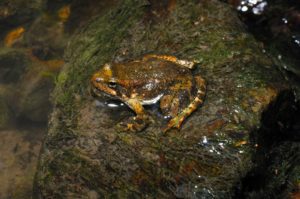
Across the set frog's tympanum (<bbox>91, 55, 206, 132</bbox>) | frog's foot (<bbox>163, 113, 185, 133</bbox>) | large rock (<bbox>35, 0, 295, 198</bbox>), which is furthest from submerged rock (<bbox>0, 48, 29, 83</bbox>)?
frog's foot (<bbox>163, 113, 185, 133</bbox>)

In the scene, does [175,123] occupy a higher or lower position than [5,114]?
higher

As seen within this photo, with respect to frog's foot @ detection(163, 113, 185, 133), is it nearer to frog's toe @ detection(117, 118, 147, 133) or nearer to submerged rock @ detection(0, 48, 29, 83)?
frog's toe @ detection(117, 118, 147, 133)

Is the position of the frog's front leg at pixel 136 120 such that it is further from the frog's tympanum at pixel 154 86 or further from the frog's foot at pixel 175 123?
the frog's foot at pixel 175 123

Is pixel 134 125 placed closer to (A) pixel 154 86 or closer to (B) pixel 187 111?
(A) pixel 154 86

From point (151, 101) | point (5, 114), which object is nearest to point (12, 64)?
point (5, 114)

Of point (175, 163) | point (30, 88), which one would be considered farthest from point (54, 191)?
point (30, 88)
